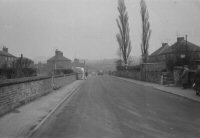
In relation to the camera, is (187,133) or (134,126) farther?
(134,126)

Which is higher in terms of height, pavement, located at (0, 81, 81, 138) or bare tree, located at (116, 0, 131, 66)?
bare tree, located at (116, 0, 131, 66)

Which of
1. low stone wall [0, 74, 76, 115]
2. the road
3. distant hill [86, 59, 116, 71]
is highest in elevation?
distant hill [86, 59, 116, 71]

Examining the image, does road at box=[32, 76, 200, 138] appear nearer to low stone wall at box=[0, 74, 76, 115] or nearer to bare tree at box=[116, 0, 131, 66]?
low stone wall at box=[0, 74, 76, 115]

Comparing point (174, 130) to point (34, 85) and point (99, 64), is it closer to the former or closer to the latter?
point (34, 85)

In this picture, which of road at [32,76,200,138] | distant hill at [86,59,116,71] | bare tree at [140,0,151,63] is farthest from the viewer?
distant hill at [86,59,116,71]

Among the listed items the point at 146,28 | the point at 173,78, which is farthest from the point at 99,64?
the point at 173,78

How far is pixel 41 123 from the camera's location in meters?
9.16

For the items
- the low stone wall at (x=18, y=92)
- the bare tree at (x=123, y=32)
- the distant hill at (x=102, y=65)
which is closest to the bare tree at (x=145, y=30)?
the bare tree at (x=123, y=32)

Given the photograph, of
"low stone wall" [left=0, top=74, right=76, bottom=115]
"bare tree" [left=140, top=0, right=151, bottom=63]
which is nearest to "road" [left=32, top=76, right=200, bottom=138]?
"low stone wall" [left=0, top=74, right=76, bottom=115]

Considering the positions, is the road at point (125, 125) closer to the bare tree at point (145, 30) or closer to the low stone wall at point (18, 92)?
the low stone wall at point (18, 92)

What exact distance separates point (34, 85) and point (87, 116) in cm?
680

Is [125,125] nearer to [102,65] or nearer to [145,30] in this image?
[145,30]

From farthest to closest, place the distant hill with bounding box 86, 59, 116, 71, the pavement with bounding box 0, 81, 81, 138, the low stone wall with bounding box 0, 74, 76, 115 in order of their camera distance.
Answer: the distant hill with bounding box 86, 59, 116, 71
the low stone wall with bounding box 0, 74, 76, 115
the pavement with bounding box 0, 81, 81, 138

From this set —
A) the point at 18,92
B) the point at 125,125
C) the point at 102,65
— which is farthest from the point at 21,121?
the point at 102,65
